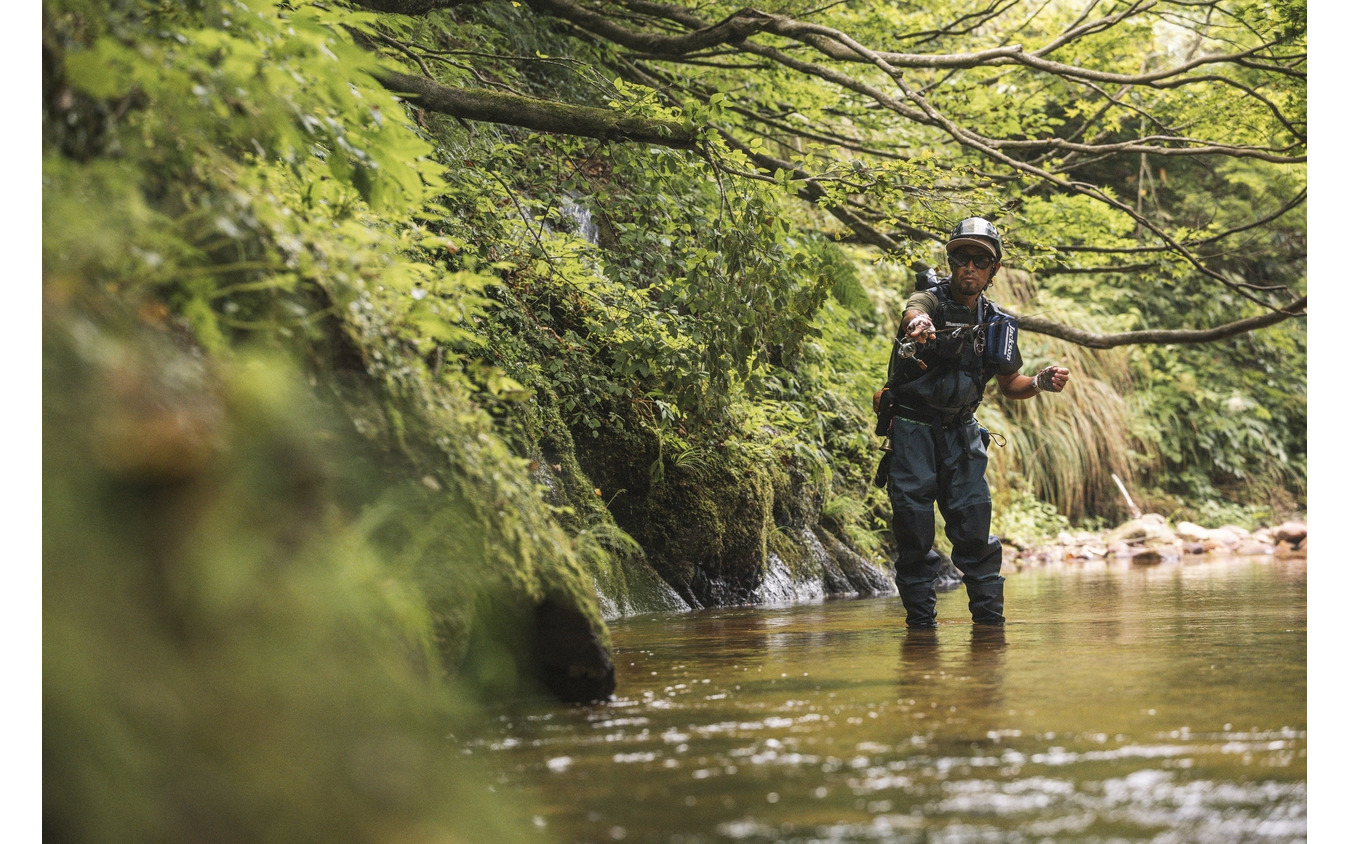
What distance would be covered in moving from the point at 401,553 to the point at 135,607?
970 millimetres

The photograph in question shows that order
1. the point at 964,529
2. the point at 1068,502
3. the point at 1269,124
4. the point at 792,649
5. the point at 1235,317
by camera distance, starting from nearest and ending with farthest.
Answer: the point at 792,649 < the point at 964,529 < the point at 1269,124 < the point at 1068,502 < the point at 1235,317

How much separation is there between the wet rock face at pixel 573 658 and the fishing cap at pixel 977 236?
10.5ft

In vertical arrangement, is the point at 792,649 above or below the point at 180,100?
below

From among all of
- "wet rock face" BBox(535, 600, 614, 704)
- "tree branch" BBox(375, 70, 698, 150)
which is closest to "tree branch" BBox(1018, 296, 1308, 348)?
"tree branch" BBox(375, 70, 698, 150)

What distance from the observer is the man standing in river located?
16.9 feet

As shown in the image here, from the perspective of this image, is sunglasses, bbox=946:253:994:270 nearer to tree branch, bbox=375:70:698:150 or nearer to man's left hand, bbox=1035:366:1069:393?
man's left hand, bbox=1035:366:1069:393

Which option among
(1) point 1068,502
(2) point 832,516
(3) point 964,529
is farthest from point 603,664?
(1) point 1068,502

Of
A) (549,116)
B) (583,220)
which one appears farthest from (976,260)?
(583,220)

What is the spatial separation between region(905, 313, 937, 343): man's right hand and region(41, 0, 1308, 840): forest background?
0.97 m

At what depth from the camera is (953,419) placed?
532cm

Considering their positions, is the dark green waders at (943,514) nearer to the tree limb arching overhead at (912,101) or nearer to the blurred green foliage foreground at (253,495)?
the tree limb arching overhead at (912,101)

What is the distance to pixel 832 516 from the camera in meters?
9.59

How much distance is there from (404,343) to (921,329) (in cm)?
277

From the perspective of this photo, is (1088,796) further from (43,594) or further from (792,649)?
(792,649)
